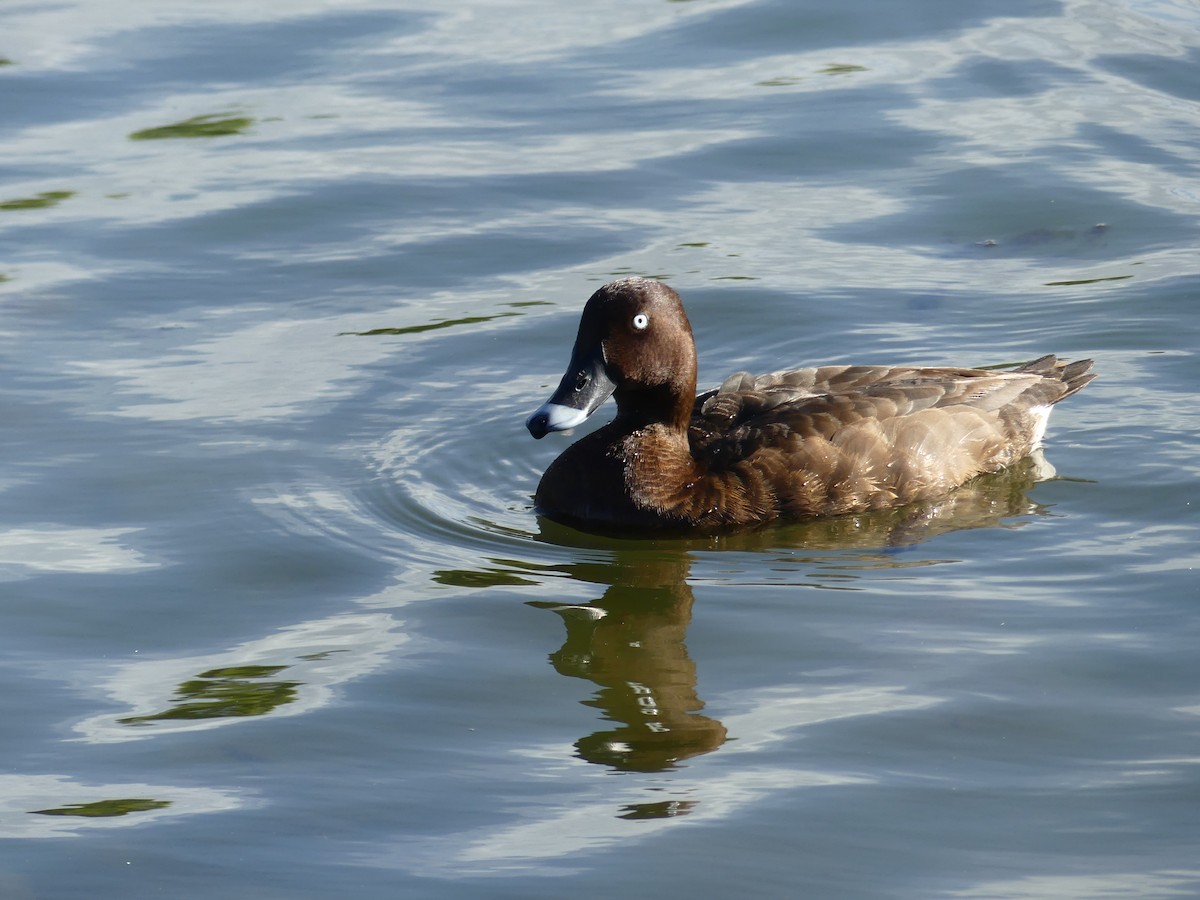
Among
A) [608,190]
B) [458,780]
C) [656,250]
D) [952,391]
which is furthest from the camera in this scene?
[608,190]

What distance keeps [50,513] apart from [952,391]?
4206 mm

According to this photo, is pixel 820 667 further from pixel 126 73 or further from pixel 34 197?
pixel 126 73

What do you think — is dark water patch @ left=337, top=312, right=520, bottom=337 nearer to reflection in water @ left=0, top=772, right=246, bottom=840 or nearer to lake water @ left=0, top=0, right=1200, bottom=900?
lake water @ left=0, top=0, right=1200, bottom=900

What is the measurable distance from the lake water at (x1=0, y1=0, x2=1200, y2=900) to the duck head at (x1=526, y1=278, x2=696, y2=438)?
0.59m

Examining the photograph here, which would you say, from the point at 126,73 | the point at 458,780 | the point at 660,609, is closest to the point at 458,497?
the point at 660,609

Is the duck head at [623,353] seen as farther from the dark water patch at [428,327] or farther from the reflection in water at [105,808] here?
the reflection in water at [105,808]

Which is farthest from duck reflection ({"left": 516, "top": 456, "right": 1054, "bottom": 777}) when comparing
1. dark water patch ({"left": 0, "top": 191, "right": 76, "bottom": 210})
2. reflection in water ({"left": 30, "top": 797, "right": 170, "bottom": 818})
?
dark water patch ({"left": 0, "top": 191, "right": 76, "bottom": 210})

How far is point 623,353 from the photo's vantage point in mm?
8125

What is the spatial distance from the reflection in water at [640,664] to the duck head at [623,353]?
78 cm

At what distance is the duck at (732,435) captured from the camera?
8.09 meters

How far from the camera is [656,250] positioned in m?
11.5

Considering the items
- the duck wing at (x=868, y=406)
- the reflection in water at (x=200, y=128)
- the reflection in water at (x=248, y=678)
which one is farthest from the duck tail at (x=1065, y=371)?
the reflection in water at (x=200, y=128)

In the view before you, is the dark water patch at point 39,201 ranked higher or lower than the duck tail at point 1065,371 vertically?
higher

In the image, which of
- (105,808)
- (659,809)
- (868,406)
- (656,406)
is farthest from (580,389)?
(105,808)
